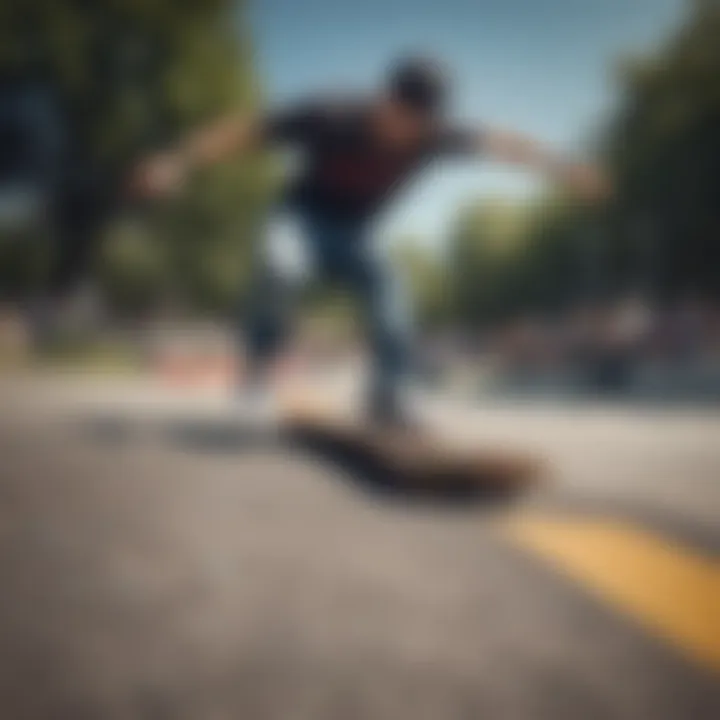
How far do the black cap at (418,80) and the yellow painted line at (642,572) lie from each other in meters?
0.69

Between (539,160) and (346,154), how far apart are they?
0.31 metres

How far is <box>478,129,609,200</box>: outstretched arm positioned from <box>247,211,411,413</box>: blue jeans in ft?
0.81

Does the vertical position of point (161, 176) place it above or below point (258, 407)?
above

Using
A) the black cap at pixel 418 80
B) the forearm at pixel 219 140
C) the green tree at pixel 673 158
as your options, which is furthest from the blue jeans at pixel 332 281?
the green tree at pixel 673 158

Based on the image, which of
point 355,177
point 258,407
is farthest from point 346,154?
point 258,407

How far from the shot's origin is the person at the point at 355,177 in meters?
1.37

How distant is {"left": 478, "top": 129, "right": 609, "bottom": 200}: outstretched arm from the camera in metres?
1.37

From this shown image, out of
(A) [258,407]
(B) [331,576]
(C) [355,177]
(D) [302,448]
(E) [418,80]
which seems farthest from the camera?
(D) [302,448]

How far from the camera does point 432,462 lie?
145 cm

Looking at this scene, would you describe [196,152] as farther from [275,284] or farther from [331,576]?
[331,576]

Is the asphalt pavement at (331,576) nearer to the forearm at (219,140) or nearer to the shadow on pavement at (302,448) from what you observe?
the shadow on pavement at (302,448)

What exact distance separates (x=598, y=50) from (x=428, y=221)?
1.25 ft

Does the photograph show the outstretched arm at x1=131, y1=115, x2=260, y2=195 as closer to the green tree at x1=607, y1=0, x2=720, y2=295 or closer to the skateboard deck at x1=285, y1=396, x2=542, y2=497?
the skateboard deck at x1=285, y1=396, x2=542, y2=497

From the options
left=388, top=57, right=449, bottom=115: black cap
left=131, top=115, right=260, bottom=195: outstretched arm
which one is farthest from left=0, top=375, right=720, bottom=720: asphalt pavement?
left=388, top=57, right=449, bottom=115: black cap
